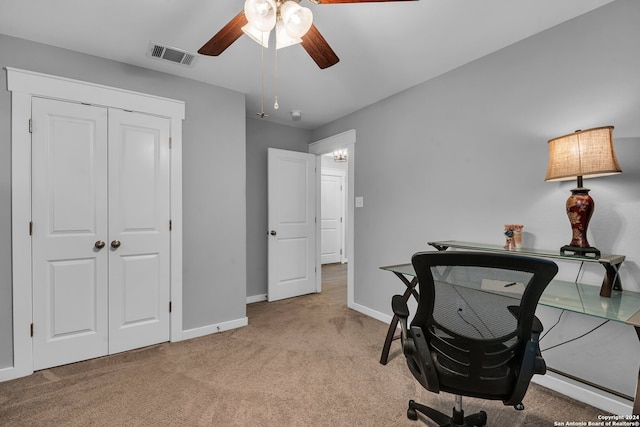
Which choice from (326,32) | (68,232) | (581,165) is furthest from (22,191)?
(581,165)

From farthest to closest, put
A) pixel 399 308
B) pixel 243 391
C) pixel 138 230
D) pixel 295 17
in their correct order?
pixel 138 230 → pixel 243 391 → pixel 399 308 → pixel 295 17

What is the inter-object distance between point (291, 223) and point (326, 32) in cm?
256

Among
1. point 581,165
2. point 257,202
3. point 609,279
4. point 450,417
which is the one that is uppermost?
point 581,165

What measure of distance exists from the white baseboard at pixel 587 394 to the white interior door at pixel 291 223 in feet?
9.32

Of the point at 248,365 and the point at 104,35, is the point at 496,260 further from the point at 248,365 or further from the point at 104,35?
the point at 104,35

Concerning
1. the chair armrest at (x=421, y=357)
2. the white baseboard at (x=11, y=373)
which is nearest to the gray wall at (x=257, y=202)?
the white baseboard at (x=11, y=373)

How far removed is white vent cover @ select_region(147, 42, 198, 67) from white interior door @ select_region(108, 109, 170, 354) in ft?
1.76

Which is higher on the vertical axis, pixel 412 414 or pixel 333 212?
pixel 333 212

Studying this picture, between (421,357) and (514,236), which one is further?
(514,236)

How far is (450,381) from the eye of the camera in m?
1.33

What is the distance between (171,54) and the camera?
7.83 feet

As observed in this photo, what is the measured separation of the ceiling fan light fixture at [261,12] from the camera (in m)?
1.37

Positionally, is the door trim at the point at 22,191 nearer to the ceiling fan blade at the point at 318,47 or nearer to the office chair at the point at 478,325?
the ceiling fan blade at the point at 318,47

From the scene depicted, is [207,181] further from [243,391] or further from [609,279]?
[609,279]
